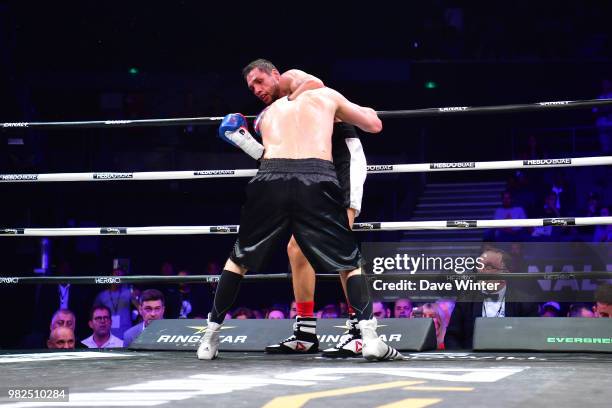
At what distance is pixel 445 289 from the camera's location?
4.84 metres

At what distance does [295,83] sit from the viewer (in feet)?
9.45

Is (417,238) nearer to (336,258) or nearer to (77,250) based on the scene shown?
(77,250)

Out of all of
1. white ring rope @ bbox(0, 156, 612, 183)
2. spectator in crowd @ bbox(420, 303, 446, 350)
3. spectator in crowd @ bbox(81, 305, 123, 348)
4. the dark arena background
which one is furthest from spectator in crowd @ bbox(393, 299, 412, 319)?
white ring rope @ bbox(0, 156, 612, 183)

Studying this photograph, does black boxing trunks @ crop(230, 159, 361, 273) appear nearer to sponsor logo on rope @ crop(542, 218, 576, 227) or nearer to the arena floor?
the arena floor

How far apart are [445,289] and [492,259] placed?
36cm

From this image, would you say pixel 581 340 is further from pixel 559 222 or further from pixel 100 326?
pixel 100 326

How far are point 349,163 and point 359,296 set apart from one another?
515 mm

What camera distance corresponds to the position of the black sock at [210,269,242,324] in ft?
9.16

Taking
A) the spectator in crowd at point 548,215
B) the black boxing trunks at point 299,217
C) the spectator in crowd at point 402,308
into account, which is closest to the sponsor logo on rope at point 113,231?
the black boxing trunks at point 299,217

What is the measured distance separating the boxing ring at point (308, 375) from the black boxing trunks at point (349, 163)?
0.23 m

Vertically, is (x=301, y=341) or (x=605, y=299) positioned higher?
(x=605, y=299)

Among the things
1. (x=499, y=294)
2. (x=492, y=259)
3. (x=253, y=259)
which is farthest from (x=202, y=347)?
(x=492, y=259)

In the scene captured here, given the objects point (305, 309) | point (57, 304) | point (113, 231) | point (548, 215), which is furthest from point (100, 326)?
point (548, 215)

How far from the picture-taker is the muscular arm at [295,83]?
9.39ft
